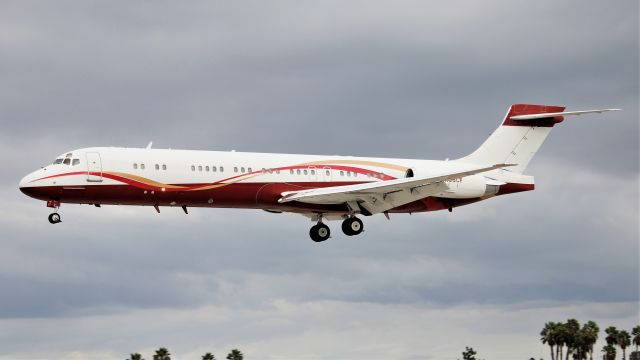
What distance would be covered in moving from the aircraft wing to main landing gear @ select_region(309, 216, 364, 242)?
987mm

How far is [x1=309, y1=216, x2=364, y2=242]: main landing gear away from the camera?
57.0 meters

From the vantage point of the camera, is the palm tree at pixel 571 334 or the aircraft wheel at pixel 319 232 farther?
the palm tree at pixel 571 334

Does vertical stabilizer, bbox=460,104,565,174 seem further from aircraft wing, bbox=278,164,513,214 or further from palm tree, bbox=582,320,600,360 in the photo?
palm tree, bbox=582,320,600,360

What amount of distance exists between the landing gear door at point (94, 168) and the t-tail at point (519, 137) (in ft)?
68.6

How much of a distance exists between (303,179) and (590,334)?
60314 mm

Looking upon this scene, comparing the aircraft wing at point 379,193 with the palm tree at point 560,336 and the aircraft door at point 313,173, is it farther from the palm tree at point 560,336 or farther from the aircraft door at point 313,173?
the palm tree at point 560,336

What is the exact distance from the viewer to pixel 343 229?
2255 inches

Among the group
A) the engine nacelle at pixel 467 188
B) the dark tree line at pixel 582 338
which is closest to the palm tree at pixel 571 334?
the dark tree line at pixel 582 338

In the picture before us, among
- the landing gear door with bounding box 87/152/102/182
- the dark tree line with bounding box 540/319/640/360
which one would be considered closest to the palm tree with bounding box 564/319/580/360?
the dark tree line with bounding box 540/319/640/360

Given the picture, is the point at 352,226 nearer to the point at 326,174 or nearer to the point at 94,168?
the point at 326,174

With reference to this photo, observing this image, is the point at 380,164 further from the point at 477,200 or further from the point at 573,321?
the point at 573,321

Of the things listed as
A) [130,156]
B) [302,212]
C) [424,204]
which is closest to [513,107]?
[424,204]

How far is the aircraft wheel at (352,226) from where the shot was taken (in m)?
57.0

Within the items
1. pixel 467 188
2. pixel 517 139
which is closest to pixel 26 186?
pixel 467 188
